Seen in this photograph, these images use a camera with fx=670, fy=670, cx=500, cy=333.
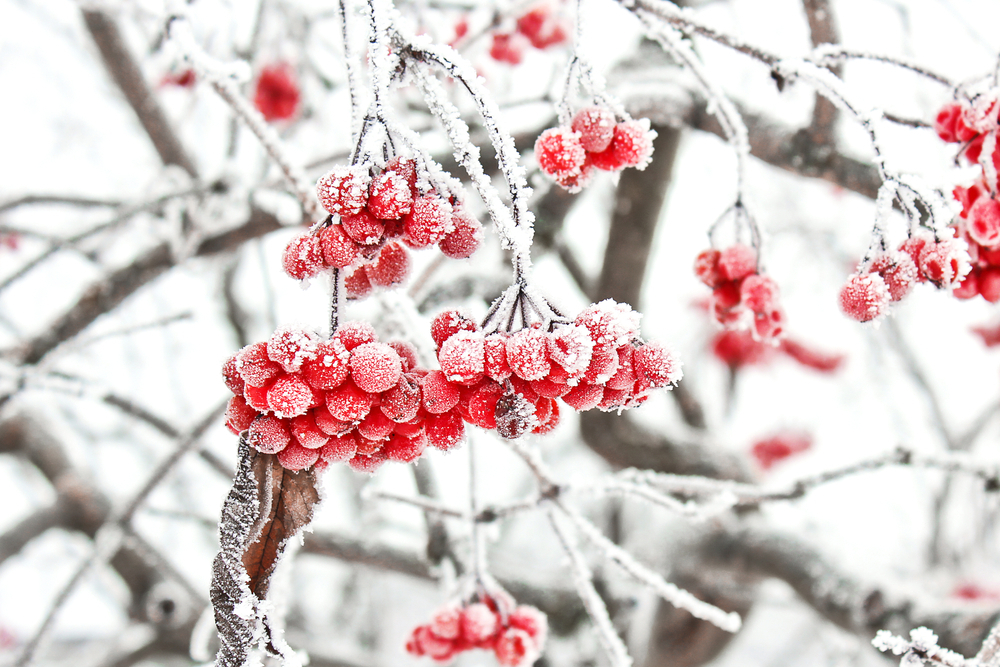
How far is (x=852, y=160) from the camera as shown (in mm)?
1171

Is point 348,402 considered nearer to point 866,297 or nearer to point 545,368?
point 545,368

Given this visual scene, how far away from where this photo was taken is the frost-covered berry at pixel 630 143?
0.65 metres

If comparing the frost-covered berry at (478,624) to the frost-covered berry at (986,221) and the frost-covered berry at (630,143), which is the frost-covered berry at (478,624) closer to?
the frost-covered berry at (630,143)

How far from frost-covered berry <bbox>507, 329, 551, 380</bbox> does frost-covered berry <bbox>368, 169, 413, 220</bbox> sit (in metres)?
0.13

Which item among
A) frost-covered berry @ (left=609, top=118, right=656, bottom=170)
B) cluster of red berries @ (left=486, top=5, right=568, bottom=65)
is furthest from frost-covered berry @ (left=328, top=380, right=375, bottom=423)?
cluster of red berries @ (left=486, top=5, right=568, bottom=65)

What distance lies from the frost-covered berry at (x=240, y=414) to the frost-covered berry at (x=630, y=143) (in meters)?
0.42

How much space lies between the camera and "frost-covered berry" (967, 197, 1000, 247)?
670mm

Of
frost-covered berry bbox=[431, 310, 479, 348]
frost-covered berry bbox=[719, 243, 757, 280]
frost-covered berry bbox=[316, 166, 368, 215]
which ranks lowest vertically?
frost-covered berry bbox=[431, 310, 479, 348]

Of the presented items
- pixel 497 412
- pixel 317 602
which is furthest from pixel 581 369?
pixel 317 602

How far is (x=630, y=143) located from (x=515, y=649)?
67 centimetres

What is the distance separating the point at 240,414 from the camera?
572 millimetres

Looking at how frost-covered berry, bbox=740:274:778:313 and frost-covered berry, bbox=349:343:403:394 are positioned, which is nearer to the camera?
frost-covered berry, bbox=349:343:403:394

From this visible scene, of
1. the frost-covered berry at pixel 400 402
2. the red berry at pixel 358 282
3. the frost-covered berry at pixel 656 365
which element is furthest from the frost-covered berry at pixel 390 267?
the frost-covered berry at pixel 656 365

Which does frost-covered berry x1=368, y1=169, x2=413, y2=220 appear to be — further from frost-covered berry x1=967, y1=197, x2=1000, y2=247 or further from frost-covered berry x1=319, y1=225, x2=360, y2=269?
frost-covered berry x1=967, y1=197, x2=1000, y2=247
